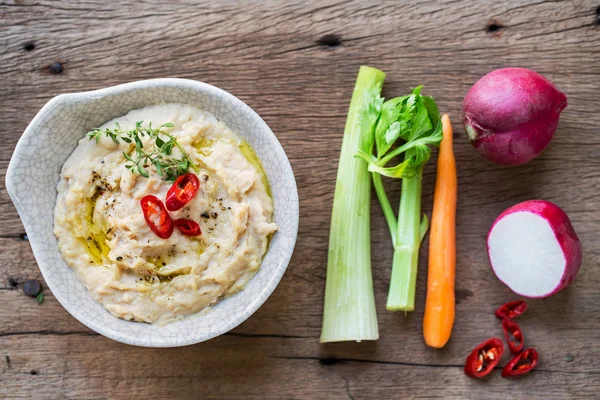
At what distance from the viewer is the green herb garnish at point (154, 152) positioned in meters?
2.11

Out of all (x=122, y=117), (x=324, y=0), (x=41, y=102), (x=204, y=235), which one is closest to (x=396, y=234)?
(x=204, y=235)

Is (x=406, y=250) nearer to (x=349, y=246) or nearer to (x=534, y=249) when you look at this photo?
(x=349, y=246)

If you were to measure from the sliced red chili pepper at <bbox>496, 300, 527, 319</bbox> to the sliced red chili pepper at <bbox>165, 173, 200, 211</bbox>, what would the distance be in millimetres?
1524

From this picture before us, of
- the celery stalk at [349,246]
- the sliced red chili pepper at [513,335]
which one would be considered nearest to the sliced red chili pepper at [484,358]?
the sliced red chili pepper at [513,335]

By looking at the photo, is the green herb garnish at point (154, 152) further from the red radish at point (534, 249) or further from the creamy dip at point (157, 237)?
the red radish at point (534, 249)

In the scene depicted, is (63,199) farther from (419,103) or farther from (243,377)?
(419,103)

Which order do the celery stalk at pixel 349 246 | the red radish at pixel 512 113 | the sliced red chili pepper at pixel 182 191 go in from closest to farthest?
the sliced red chili pepper at pixel 182 191, the red radish at pixel 512 113, the celery stalk at pixel 349 246

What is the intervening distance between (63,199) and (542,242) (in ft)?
6.64

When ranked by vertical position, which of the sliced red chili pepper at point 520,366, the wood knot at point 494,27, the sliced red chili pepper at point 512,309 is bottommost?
the sliced red chili pepper at point 520,366

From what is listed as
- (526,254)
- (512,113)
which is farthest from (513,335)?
(512,113)

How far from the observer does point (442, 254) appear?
8.48 ft

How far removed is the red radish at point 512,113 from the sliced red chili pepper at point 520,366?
904mm

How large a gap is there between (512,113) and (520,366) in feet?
3.91

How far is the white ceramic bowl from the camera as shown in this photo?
2148 mm
